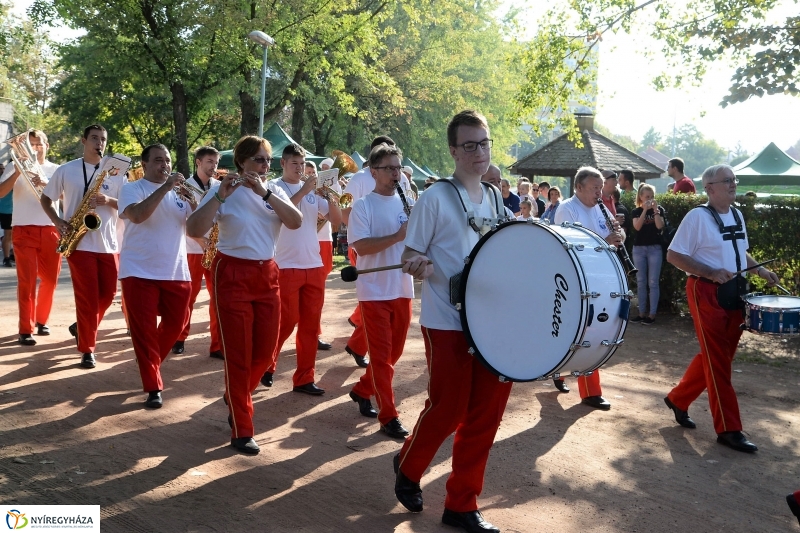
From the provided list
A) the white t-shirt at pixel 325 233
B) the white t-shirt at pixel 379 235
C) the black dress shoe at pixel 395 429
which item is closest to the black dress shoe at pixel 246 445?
the black dress shoe at pixel 395 429

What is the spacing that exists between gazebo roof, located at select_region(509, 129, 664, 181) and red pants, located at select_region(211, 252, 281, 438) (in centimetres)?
1777

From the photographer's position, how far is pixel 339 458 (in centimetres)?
569

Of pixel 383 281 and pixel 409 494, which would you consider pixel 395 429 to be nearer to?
pixel 383 281

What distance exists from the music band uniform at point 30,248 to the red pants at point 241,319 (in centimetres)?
411

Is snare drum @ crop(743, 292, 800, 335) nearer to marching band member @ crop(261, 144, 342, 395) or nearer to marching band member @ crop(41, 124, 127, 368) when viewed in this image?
marching band member @ crop(261, 144, 342, 395)

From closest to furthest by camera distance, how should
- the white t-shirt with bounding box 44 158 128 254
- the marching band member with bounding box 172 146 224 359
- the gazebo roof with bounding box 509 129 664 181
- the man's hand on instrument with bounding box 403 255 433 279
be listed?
the man's hand on instrument with bounding box 403 255 433 279, the white t-shirt with bounding box 44 158 128 254, the marching band member with bounding box 172 146 224 359, the gazebo roof with bounding box 509 129 664 181

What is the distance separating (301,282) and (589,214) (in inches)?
101

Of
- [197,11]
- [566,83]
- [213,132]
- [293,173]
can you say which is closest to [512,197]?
[566,83]

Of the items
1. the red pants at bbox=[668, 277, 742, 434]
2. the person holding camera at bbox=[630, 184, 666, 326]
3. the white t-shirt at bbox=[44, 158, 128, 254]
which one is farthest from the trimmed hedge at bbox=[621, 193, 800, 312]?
the white t-shirt at bbox=[44, 158, 128, 254]

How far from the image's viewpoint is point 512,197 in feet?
49.0

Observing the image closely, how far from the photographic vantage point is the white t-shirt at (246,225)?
227 inches

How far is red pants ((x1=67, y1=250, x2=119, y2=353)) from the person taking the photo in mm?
7855

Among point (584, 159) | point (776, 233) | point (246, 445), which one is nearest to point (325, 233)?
point (246, 445)

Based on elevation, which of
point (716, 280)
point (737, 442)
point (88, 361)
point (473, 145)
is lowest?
point (737, 442)
